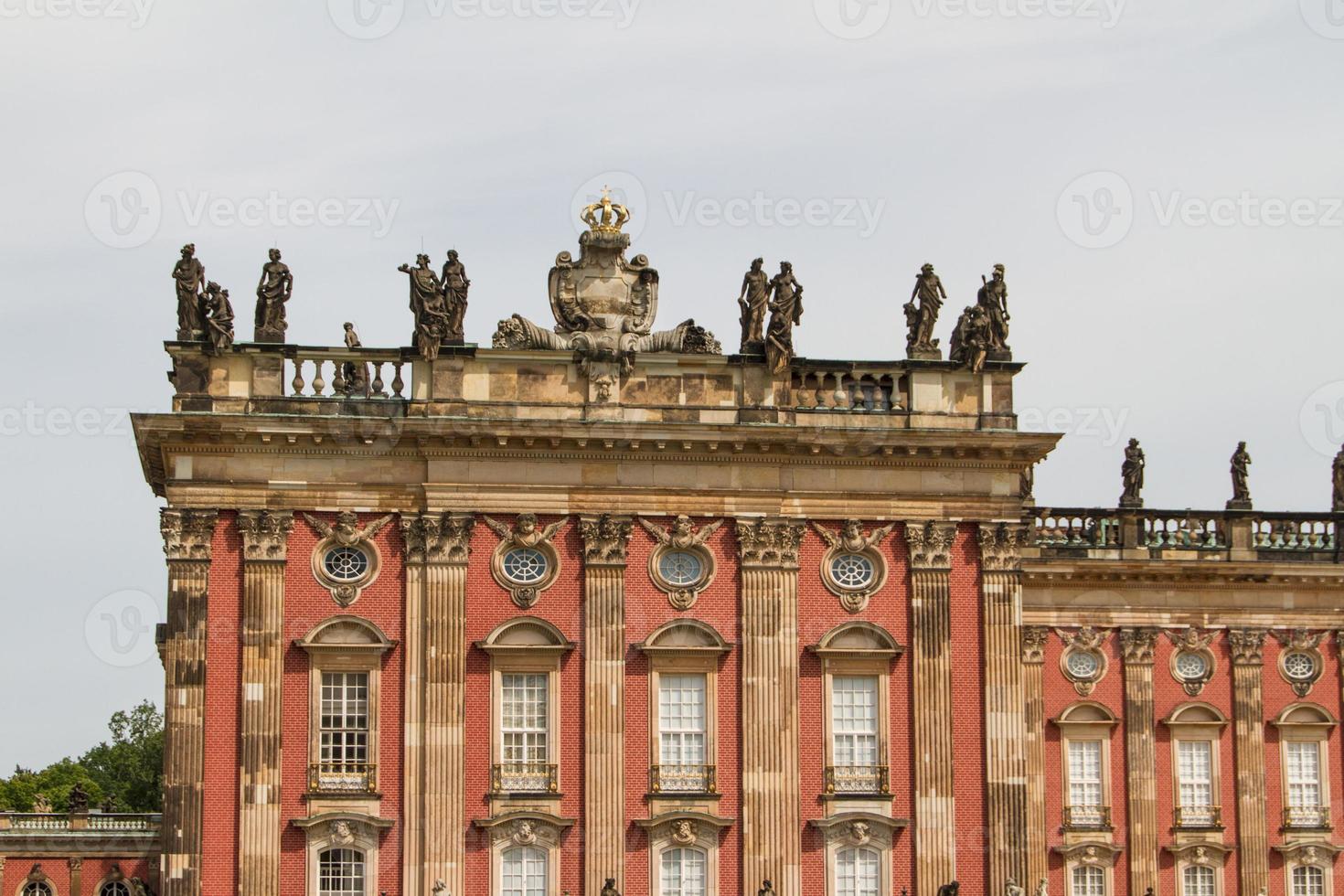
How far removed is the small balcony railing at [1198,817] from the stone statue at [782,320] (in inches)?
685

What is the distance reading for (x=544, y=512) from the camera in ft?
159

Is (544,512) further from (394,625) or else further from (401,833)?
(401,833)

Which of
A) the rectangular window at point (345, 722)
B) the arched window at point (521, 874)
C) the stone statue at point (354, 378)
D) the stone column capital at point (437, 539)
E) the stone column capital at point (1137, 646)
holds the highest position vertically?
the stone statue at point (354, 378)

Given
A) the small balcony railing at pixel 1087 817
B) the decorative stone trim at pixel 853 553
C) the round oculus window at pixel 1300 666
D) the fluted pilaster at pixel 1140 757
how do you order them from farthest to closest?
the round oculus window at pixel 1300 666 → the small balcony railing at pixel 1087 817 → the fluted pilaster at pixel 1140 757 → the decorative stone trim at pixel 853 553

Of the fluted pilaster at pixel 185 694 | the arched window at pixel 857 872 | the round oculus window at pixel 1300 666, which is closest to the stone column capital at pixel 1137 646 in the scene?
the round oculus window at pixel 1300 666

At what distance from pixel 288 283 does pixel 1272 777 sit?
27.2m

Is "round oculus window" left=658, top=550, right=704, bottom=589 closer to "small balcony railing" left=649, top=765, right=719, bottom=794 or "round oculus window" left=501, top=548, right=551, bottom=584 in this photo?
"round oculus window" left=501, top=548, right=551, bottom=584

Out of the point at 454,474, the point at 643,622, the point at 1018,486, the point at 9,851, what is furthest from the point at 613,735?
the point at 9,851

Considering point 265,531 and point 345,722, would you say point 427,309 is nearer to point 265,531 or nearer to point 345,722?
point 265,531

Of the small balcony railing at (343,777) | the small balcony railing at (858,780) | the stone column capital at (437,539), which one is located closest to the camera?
the small balcony railing at (343,777)

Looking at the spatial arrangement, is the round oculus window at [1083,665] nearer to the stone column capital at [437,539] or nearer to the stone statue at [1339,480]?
the stone statue at [1339,480]

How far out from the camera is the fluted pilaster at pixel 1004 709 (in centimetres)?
4847

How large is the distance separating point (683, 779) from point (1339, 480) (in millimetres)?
22730

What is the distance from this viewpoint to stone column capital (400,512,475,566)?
47938 millimetres
